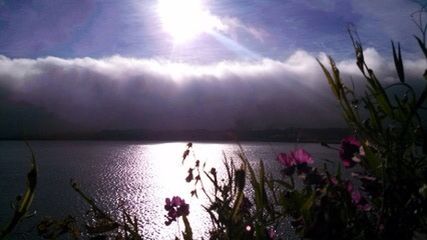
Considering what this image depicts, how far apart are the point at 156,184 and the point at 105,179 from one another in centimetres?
1070

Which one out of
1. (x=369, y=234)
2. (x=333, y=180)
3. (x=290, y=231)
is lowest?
(x=290, y=231)

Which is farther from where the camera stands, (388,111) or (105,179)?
(105,179)

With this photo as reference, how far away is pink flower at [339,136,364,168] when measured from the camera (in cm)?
141

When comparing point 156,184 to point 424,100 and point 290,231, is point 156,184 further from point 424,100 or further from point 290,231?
point 424,100

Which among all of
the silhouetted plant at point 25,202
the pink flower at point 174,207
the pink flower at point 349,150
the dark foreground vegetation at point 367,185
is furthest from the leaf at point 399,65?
the pink flower at point 174,207

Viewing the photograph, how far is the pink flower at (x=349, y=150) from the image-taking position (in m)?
1.41

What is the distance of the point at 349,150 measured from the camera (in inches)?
57.0

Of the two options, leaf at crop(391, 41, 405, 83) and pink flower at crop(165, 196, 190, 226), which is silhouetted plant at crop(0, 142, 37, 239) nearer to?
leaf at crop(391, 41, 405, 83)

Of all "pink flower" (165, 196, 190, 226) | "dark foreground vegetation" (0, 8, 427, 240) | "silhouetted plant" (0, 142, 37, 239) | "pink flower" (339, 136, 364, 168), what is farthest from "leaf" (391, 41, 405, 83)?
"pink flower" (165, 196, 190, 226)

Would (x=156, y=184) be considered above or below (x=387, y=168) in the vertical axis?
below

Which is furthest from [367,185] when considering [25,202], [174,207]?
[174,207]

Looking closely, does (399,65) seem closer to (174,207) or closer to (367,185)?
(367,185)

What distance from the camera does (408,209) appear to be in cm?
112

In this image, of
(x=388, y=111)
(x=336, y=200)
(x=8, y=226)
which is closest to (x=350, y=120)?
(x=388, y=111)
